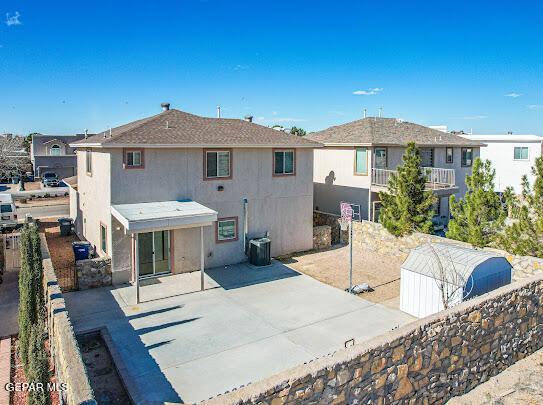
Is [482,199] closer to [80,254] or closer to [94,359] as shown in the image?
[94,359]

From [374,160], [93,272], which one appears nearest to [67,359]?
[93,272]

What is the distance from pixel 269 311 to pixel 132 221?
16.1ft

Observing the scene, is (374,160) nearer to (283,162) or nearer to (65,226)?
(283,162)

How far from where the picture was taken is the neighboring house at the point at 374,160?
74.9 ft

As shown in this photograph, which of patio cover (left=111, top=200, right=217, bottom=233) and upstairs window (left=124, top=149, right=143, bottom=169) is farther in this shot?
upstairs window (left=124, top=149, right=143, bottom=169)

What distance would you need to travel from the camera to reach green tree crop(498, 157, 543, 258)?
13734 millimetres

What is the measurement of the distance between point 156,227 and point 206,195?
3.68 meters

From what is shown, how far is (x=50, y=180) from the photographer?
44.8 meters

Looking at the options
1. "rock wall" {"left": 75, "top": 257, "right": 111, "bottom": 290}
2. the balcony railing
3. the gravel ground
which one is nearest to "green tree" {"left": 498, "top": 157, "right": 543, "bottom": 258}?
the gravel ground

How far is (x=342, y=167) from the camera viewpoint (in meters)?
24.6

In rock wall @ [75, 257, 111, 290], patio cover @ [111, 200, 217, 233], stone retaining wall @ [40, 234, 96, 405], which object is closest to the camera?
stone retaining wall @ [40, 234, 96, 405]

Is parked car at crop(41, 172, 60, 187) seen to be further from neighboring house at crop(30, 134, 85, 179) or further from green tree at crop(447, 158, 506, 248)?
green tree at crop(447, 158, 506, 248)

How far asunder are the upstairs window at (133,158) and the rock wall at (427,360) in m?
11.1

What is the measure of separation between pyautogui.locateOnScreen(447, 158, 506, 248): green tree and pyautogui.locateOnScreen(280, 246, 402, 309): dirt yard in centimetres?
298
